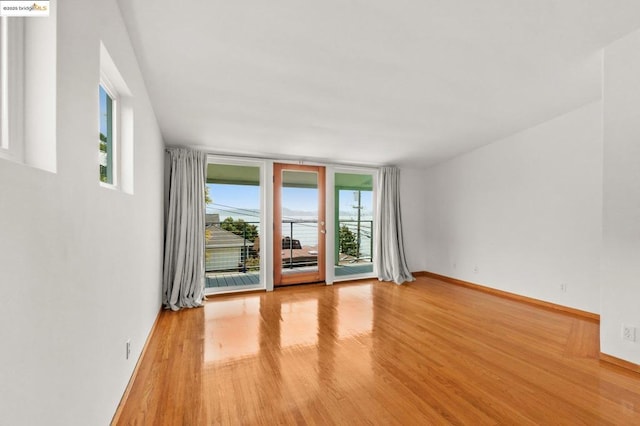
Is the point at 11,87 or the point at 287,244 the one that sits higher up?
the point at 11,87

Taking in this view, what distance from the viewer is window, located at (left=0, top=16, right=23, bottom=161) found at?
80cm

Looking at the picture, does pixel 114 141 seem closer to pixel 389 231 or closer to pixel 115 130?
pixel 115 130

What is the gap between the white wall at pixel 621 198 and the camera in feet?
7.44

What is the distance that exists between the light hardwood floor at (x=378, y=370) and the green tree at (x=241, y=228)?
4.25 ft

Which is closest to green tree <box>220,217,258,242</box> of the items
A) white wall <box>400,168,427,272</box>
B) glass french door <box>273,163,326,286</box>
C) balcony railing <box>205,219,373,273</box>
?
balcony railing <box>205,219,373,273</box>

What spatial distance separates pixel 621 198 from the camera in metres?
2.36

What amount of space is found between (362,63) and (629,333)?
10.2 ft

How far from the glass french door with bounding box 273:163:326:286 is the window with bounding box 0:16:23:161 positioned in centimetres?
379

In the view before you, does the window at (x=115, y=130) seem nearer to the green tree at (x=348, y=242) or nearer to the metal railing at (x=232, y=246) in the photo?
the metal railing at (x=232, y=246)

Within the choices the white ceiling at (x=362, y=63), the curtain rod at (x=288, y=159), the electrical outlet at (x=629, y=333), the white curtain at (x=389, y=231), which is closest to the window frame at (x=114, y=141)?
the white ceiling at (x=362, y=63)

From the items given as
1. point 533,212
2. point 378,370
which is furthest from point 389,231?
point 378,370

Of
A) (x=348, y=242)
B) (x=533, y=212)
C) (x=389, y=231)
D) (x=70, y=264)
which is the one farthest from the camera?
(x=348, y=242)

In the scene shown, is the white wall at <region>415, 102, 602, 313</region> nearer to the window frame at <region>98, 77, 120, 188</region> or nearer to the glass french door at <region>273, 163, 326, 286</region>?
the glass french door at <region>273, 163, 326, 286</region>

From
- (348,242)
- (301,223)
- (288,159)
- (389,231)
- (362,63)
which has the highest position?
(362,63)
